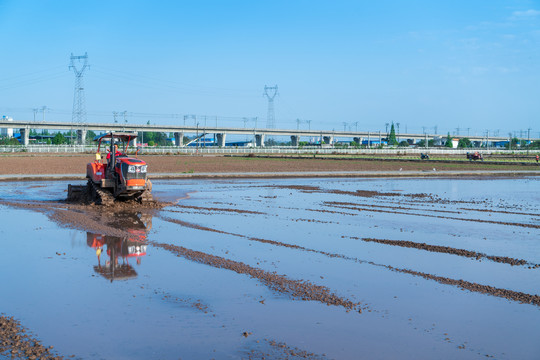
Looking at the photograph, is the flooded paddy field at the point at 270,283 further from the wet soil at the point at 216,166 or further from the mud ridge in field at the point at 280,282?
the wet soil at the point at 216,166

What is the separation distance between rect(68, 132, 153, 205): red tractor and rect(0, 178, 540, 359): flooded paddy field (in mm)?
772

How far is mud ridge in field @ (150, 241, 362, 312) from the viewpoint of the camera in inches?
396

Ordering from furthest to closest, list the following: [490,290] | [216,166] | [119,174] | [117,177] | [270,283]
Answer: [216,166] → [117,177] → [119,174] → [270,283] → [490,290]

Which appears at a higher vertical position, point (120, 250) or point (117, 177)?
point (117, 177)

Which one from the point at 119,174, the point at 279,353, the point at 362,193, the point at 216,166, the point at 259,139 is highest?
the point at 259,139

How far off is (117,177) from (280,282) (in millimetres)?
12356

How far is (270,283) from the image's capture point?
11086 mm

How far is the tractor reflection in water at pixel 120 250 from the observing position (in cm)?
1187

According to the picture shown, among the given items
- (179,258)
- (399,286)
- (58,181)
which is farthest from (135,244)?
(58,181)

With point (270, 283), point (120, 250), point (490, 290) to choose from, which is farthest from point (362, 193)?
point (270, 283)

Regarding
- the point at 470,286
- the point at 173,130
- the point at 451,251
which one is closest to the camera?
the point at 470,286

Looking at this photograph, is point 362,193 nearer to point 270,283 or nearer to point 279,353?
point 270,283

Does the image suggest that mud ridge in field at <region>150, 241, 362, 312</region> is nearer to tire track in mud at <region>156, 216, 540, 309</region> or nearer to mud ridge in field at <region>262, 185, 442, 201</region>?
tire track in mud at <region>156, 216, 540, 309</region>

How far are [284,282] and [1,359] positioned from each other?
17.1 ft
